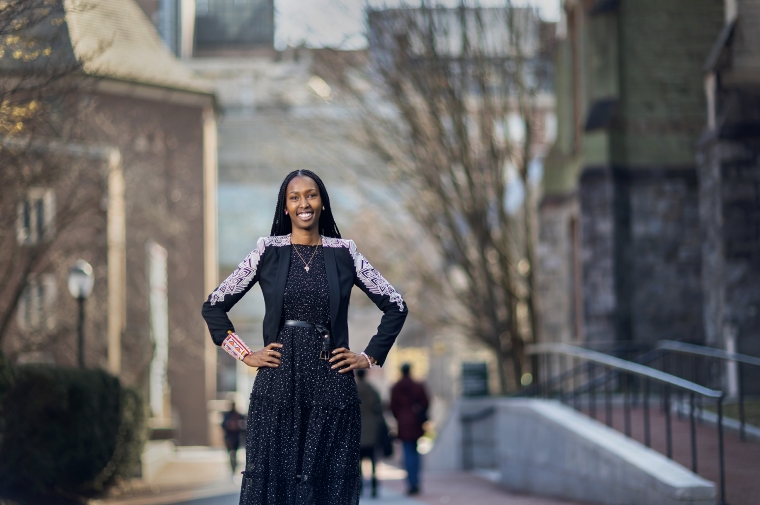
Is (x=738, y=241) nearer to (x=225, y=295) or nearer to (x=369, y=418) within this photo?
(x=369, y=418)

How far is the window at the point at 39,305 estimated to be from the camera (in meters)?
18.9

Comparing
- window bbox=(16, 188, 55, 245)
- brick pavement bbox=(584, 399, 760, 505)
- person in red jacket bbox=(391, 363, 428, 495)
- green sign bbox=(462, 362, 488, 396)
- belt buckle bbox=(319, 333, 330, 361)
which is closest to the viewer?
belt buckle bbox=(319, 333, 330, 361)

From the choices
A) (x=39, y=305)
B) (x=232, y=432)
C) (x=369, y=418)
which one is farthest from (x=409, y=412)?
(x=39, y=305)

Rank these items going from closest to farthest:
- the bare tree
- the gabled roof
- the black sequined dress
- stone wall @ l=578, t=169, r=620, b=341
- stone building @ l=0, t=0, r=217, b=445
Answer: the black sequined dress < stone wall @ l=578, t=169, r=620, b=341 < the bare tree < stone building @ l=0, t=0, r=217, b=445 < the gabled roof

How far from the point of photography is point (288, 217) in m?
5.43

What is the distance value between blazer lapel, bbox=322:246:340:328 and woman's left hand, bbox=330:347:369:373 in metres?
0.14

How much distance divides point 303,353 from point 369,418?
827 centimetres

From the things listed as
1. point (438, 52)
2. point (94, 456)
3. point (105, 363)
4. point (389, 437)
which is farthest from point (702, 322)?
point (105, 363)

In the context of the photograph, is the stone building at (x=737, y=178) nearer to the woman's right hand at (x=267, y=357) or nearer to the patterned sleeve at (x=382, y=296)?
the patterned sleeve at (x=382, y=296)

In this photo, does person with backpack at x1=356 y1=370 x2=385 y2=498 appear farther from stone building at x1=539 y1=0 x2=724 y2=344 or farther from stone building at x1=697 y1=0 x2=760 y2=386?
stone building at x1=539 y1=0 x2=724 y2=344

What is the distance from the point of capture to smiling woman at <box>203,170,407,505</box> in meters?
5.07

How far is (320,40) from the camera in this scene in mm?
22328

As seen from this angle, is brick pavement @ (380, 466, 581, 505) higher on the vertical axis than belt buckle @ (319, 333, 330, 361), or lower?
lower

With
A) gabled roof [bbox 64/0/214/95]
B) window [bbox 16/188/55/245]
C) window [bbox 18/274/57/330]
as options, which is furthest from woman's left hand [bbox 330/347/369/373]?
gabled roof [bbox 64/0/214/95]
